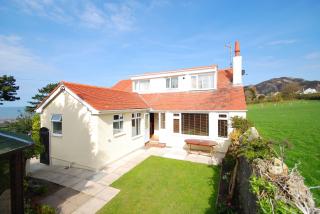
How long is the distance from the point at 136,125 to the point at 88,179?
6382 mm

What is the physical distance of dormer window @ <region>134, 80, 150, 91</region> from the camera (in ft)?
65.8

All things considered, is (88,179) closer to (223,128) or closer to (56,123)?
(56,123)

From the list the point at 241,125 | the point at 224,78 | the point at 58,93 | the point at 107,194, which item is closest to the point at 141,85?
the point at 224,78

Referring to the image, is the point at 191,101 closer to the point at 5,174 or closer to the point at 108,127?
the point at 108,127

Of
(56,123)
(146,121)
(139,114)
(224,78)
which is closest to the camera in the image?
(56,123)

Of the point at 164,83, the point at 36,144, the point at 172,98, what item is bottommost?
the point at 36,144

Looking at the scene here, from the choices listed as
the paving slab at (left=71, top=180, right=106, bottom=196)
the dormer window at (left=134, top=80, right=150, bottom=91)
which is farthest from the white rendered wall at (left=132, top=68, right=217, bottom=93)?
the paving slab at (left=71, top=180, right=106, bottom=196)

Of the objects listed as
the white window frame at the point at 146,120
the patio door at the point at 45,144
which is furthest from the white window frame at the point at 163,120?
the patio door at the point at 45,144

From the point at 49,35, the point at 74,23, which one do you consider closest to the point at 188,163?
the point at 74,23

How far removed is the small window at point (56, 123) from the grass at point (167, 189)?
20.3ft

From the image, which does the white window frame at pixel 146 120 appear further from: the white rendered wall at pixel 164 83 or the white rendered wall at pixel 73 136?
the white rendered wall at pixel 73 136

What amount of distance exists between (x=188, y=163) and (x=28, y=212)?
8.95 metres

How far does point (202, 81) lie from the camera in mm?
17047

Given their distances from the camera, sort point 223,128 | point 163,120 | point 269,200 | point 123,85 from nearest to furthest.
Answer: point 269,200
point 223,128
point 163,120
point 123,85
